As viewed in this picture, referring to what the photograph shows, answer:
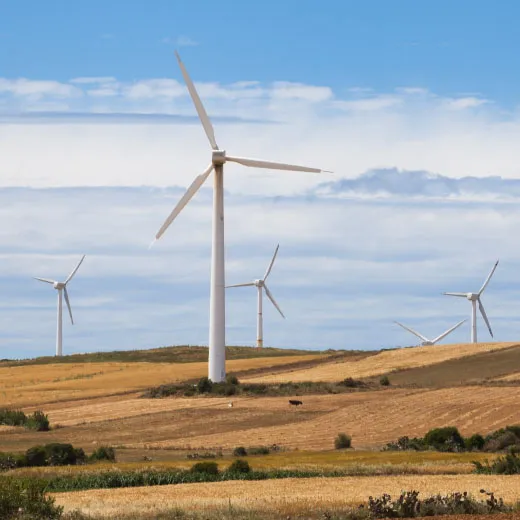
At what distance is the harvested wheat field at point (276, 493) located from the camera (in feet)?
95.2

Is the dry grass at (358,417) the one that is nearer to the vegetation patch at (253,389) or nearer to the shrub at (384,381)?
the vegetation patch at (253,389)

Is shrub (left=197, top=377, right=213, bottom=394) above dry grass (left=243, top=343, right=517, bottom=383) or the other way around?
the other way around

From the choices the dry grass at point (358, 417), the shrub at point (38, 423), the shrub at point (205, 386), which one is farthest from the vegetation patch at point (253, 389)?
the shrub at point (38, 423)

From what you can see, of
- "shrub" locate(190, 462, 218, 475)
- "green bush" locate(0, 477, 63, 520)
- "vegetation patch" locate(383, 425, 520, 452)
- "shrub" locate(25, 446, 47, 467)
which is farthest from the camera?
"vegetation patch" locate(383, 425, 520, 452)

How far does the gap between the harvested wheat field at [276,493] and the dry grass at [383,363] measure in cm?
6296

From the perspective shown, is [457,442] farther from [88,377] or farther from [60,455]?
[88,377]

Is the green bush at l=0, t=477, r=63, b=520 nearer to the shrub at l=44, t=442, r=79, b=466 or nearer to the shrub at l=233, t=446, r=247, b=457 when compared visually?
the shrub at l=44, t=442, r=79, b=466

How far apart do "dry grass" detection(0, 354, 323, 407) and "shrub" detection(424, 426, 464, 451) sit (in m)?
44.8

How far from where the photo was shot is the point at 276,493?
3325cm

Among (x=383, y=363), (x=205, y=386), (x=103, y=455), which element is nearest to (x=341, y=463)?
(x=103, y=455)

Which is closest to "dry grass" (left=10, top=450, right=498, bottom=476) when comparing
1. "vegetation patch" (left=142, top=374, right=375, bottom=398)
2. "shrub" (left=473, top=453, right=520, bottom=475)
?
→ "shrub" (left=473, top=453, right=520, bottom=475)

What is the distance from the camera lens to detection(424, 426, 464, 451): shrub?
55.2 m

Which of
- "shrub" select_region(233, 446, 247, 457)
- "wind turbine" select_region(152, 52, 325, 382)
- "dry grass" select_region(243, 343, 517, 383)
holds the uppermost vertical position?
"wind turbine" select_region(152, 52, 325, 382)

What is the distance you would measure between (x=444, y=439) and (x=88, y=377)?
228 feet
